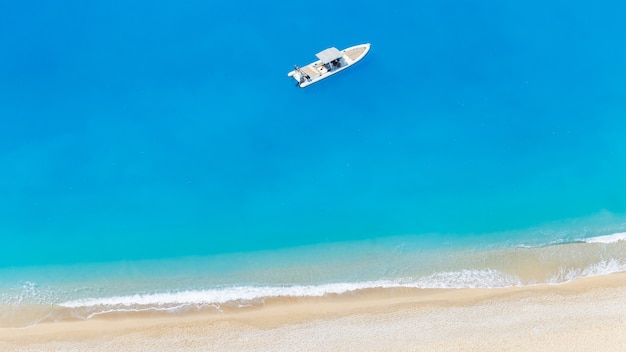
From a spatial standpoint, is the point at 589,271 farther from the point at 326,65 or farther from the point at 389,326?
the point at 326,65

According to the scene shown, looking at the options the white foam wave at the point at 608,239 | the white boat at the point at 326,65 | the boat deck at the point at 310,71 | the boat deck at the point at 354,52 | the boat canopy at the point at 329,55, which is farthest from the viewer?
the boat deck at the point at 354,52

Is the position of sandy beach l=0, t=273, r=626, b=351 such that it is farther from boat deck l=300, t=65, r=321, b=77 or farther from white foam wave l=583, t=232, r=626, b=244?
boat deck l=300, t=65, r=321, b=77

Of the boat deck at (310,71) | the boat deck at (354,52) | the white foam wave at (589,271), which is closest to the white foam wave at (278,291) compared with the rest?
the white foam wave at (589,271)

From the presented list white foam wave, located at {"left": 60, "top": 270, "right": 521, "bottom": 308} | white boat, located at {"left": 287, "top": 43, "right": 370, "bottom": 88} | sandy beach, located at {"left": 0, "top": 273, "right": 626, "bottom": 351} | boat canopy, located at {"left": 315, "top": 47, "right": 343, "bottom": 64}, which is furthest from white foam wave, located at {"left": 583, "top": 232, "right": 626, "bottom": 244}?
boat canopy, located at {"left": 315, "top": 47, "right": 343, "bottom": 64}

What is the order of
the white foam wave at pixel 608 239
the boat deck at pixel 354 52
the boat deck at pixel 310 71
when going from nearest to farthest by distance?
1. the white foam wave at pixel 608 239
2. the boat deck at pixel 310 71
3. the boat deck at pixel 354 52

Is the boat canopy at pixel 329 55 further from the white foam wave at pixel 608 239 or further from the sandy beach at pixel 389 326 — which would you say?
the white foam wave at pixel 608 239

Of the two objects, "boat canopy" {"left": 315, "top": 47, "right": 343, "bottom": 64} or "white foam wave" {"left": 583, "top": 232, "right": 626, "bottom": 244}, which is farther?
"boat canopy" {"left": 315, "top": 47, "right": 343, "bottom": 64}

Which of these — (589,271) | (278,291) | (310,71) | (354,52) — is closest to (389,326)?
(278,291)
